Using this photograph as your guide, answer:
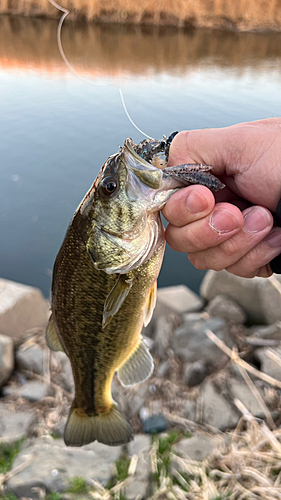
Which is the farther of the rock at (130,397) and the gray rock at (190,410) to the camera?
the rock at (130,397)

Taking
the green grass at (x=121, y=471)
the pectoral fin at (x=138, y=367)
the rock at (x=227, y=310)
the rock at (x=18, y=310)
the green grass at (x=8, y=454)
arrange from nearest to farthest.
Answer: the pectoral fin at (x=138, y=367)
the green grass at (x=121, y=471)
the green grass at (x=8, y=454)
the rock at (x=227, y=310)
the rock at (x=18, y=310)

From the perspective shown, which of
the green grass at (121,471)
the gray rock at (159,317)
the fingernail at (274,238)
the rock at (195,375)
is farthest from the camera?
the gray rock at (159,317)

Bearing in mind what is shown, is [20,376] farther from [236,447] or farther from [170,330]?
[236,447]

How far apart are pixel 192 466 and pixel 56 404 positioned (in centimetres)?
167

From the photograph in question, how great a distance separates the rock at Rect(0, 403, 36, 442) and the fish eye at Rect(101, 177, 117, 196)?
286 cm

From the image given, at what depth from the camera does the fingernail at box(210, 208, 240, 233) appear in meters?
1.65

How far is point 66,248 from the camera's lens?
1646 millimetres

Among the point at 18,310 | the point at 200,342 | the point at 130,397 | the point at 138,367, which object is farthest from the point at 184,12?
the point at 138,367

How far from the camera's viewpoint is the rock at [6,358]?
3865mm

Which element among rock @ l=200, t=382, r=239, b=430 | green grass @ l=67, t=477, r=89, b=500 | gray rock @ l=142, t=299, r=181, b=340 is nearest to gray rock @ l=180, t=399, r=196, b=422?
rock @ l=200, t=382, r=239, b=430

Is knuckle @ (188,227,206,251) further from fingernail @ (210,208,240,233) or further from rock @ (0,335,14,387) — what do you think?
rock @ (0,335,14,387)

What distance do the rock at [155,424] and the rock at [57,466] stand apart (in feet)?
1.53

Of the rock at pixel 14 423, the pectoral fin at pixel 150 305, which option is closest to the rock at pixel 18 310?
the rock at pixel 14 423

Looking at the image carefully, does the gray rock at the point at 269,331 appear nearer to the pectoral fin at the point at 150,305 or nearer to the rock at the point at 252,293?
the rock at the point at 252,293
